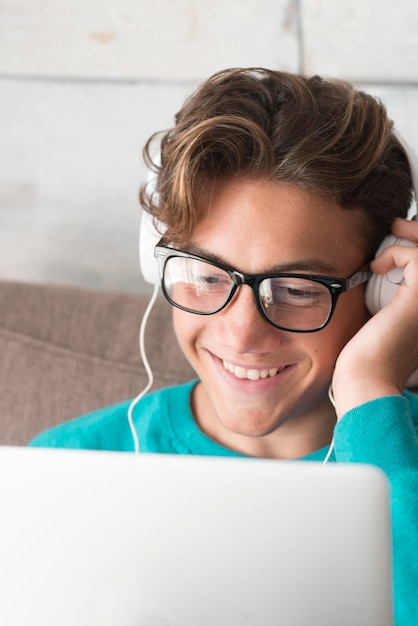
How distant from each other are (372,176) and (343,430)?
1.50 ft

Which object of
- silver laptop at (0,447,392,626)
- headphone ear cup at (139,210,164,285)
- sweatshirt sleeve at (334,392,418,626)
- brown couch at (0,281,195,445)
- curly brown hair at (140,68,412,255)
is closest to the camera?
silver laptop at (0,447,392,626)

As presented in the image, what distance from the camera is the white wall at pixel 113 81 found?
1.88m

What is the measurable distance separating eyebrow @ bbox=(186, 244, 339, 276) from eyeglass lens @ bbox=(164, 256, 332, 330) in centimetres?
1

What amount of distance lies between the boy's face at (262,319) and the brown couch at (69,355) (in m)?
0.35

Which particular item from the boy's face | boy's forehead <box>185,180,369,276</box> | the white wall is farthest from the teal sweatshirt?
the white wall

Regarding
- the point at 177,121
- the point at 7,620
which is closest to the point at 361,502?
the point at 7,620

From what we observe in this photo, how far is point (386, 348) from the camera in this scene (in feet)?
3.94

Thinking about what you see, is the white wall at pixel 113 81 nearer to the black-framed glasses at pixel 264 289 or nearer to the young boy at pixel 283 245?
the young boy at pixel 283 245

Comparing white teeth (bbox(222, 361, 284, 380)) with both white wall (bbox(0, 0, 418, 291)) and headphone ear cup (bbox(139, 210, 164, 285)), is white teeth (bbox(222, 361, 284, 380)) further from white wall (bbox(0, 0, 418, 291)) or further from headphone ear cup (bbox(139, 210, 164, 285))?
white wall (bbox(0, 0, 418, 291))

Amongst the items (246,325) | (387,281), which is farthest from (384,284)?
(246,325)

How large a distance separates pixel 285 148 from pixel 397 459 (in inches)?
20.4

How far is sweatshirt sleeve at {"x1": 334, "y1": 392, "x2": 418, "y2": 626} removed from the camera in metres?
0.97

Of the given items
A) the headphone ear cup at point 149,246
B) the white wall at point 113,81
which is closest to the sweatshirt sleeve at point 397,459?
the headphone ear cup at point 149,246

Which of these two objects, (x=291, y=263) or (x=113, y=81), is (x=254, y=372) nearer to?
(x=291, y=263)
